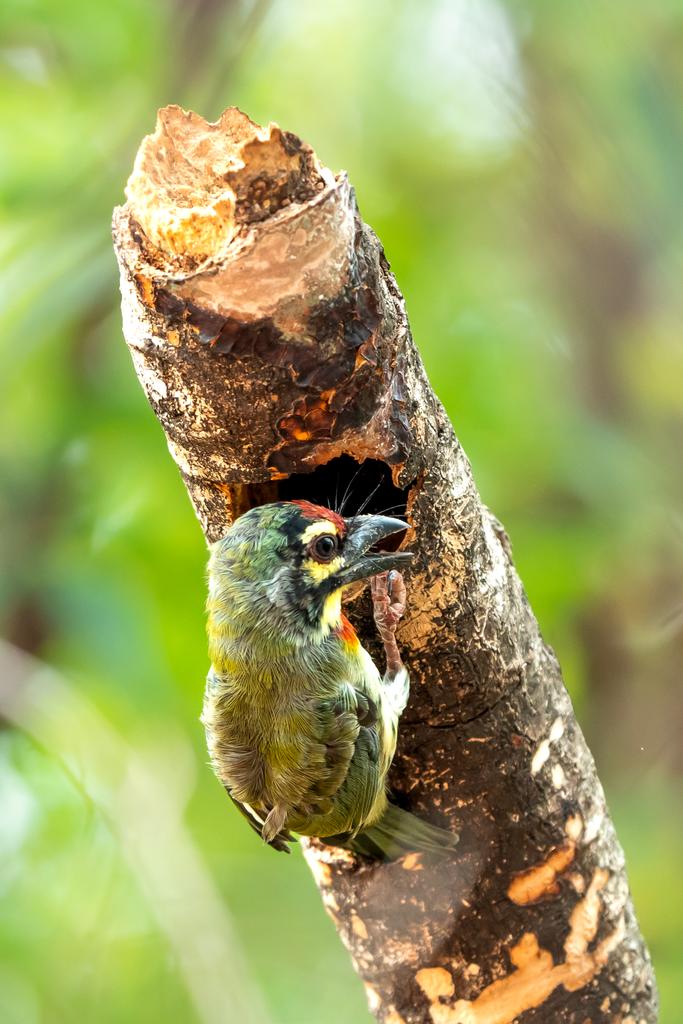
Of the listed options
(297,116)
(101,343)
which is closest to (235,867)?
(101,343)

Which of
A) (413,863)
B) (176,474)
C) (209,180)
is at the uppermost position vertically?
(209,180)

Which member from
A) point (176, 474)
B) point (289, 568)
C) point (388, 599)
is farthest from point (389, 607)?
point (176, 474)

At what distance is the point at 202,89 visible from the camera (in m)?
3.88

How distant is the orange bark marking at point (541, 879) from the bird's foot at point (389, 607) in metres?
0.56

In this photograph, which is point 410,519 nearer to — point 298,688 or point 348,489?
point 348,489

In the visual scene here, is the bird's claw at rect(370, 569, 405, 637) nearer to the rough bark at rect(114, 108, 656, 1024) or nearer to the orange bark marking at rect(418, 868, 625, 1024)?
the rough bark at rect(114, 108, 656, 1024)

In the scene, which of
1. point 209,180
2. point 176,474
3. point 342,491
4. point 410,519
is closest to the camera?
point 209,180

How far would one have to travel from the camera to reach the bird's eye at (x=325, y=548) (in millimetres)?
2615

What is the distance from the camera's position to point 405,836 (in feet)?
8.18

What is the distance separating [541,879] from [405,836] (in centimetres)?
31

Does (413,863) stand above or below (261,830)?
below

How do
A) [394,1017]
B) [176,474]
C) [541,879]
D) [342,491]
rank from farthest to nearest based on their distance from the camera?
[176,474], [342,491], [394,1017], [541,879]

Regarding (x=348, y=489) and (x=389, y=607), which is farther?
(x=348, y=489)

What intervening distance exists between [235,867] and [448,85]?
375 centimetres
